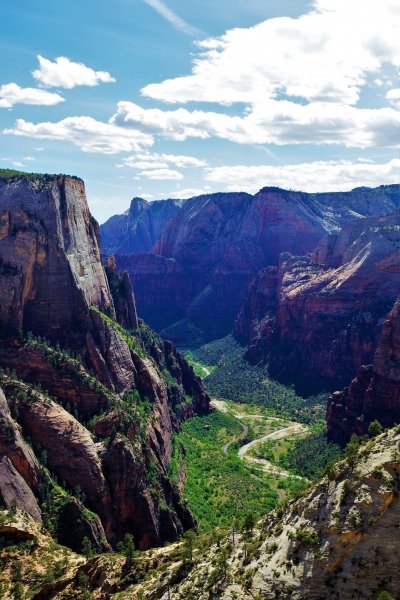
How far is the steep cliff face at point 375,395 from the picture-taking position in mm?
116938

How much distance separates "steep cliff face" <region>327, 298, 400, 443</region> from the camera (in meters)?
117

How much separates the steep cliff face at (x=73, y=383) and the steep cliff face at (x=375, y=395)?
36851 mm

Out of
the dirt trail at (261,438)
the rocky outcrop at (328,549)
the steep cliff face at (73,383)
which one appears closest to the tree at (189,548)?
the rocky outcrop at (328,549)

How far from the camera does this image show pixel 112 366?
346ft

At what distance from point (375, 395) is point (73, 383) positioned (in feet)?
202

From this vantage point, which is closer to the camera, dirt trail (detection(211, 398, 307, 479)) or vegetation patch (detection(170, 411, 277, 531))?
vegetation patch (detection(170, 411, 277, 531))

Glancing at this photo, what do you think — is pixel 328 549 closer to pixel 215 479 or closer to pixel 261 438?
pixel 215 479

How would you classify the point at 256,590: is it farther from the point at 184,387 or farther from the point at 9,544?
the point at 184,387

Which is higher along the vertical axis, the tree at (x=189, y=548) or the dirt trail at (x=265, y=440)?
the tree at (x=189, y=548)

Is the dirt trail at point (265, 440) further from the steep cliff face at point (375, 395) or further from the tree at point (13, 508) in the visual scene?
the tree at point (13, 508)

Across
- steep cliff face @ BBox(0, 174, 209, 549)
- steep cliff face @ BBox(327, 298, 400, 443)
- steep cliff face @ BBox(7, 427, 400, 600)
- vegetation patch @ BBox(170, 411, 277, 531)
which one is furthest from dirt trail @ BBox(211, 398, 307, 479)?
steep cliff face @ BBox(7, 427, 400, 600)

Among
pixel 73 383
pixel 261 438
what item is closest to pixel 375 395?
pixel 261 438

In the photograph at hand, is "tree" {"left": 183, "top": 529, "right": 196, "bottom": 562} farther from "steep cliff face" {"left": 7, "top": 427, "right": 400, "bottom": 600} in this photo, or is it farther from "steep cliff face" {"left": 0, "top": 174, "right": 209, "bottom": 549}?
"steep cliff face" {"left": 0, "top": 174, "right": 209, "bottom": 549}

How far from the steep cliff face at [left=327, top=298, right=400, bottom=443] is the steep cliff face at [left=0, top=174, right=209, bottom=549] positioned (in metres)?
36.9
